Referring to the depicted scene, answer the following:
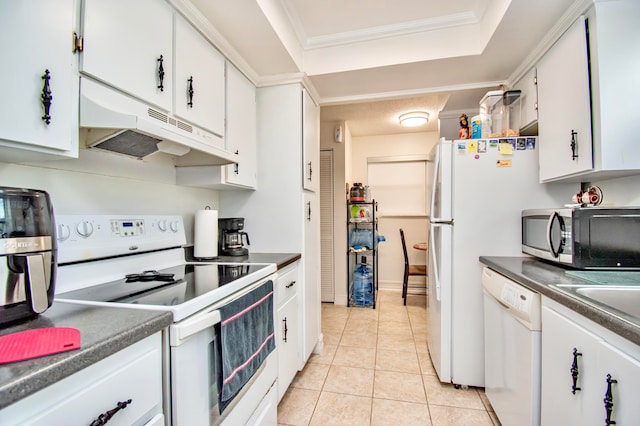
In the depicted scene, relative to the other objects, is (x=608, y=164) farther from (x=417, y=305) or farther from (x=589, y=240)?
(x=417, y=305)

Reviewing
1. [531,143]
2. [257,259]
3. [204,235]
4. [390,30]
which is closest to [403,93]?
[390,30]

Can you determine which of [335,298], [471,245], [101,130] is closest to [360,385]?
[471,245]

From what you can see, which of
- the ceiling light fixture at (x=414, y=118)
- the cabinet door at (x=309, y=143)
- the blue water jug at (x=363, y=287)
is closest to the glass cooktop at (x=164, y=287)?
the cabinet door at (x=309, y=143)

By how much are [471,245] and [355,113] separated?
225 cm

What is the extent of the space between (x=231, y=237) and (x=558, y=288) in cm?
180

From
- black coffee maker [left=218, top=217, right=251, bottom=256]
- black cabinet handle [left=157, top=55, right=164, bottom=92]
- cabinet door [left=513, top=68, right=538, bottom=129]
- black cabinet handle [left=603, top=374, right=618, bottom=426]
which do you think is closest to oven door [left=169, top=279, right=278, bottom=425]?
black coffee maker [left=218, top=217, right=251, bottom=256]

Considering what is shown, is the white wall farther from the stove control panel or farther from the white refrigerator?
the white refrigerator

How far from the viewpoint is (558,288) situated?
1124 millimetres

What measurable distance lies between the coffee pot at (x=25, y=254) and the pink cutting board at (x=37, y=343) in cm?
10

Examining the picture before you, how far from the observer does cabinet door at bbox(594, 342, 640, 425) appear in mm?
760

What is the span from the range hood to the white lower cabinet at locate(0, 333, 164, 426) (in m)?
0.72

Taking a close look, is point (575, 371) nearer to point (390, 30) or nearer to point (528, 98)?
point (528, 98)

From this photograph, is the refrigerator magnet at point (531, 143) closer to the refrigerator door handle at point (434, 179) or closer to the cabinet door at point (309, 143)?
the refrigerator door handle at point (434, 179)

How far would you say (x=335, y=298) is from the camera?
3.93 meters
